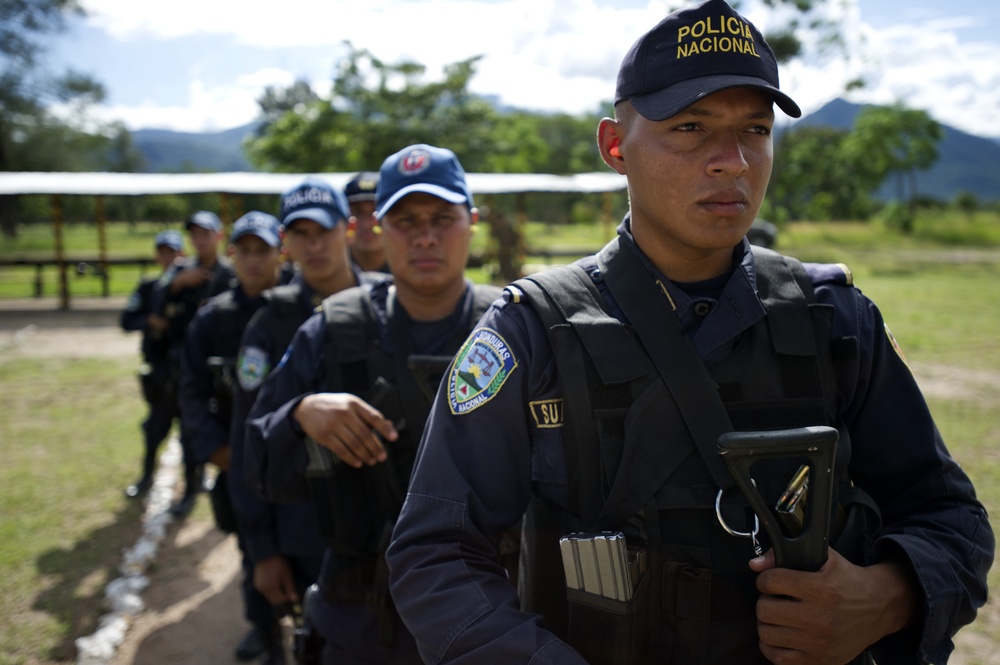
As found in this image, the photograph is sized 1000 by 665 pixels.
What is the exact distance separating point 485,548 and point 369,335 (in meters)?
1.13

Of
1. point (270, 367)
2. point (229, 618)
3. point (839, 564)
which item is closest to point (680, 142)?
point (839, 564)

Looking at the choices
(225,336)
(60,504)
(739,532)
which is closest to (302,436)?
(739,532)

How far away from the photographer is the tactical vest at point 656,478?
1284 millimetres

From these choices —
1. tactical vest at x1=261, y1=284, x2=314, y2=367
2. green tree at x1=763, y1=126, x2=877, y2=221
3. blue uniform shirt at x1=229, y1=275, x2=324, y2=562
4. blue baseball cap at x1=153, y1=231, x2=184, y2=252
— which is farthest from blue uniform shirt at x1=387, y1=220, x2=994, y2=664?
green tree at x1=763, y1=126, x2=877, y2=221

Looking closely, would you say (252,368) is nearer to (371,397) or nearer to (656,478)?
(371,397)

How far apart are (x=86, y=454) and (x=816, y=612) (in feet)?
23.1

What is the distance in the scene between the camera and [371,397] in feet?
7.22

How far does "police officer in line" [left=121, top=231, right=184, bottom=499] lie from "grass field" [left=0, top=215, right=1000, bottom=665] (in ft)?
1.11

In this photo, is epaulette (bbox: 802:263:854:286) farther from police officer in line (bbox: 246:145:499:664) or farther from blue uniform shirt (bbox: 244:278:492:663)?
blue uniform shirt (bbox: 244:278:492:663)

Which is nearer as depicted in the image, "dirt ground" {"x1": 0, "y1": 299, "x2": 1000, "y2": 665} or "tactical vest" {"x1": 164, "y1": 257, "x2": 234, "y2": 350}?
"dirt ground" {"x1": 0, "y1": 299, "x2": 1000, "y2": 665}

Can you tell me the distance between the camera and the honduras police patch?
1356 mm

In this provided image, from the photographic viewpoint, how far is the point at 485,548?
1317mm

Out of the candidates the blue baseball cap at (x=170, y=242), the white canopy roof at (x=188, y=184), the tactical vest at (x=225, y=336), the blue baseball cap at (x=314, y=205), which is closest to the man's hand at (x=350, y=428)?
the blue baseball cap at (x=314, y=205)

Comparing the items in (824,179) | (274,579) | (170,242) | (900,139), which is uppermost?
(900,139)
